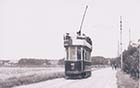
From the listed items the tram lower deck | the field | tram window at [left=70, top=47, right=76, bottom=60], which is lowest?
the field

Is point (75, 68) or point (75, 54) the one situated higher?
point (75, 54)

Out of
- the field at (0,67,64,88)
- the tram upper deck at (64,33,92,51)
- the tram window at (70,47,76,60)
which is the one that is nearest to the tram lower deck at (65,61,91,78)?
the tram window at (70,47,76,60)

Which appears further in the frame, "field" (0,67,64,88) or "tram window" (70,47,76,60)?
"tram window" (70,47,76,60)

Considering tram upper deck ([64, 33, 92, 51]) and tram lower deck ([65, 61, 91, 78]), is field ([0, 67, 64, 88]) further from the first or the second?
tram upper deck ([64, 33, 92, 51])

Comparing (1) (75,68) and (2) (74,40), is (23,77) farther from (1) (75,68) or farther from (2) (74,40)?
(2) (74,40)

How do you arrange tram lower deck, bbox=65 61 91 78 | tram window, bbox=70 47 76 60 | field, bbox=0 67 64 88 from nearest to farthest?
1. field, bbox=0 67 64 88
2. tram lower deck, bbox=65 61 91 78
3. tram window, bbox=70 47 76 60

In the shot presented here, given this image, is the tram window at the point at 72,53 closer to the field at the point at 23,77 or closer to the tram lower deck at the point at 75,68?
the tram lower deck at the point at 75,68

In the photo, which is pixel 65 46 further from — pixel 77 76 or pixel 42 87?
pixel 42 87

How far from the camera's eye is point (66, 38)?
146 ft

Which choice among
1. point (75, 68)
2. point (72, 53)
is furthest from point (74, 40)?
point (75, 68)

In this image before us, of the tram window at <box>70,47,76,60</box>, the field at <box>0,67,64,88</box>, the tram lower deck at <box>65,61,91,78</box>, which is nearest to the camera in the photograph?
the field at <box>0,67,64,88</box>

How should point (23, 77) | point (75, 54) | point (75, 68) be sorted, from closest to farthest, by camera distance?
1. point (23, 77)
2. point (75, 68)
3. point (75, 54)

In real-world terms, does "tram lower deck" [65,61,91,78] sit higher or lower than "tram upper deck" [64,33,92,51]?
lower

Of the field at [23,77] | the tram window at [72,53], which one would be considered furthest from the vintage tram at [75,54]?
the field at [23,77]
